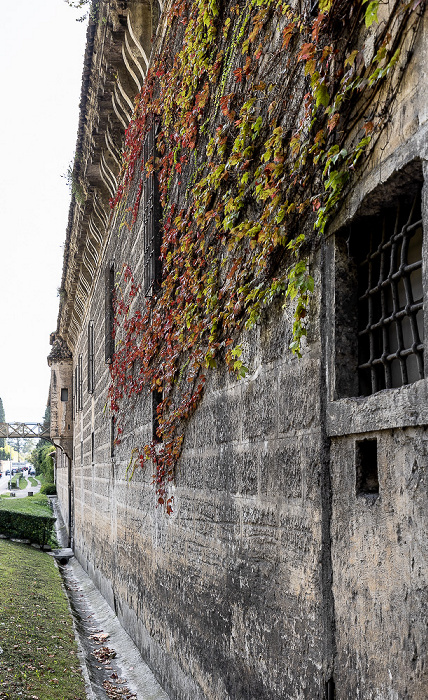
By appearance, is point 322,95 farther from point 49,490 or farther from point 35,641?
point 49,490

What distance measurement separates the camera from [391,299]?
250cm

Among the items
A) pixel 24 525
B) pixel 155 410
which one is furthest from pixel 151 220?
pixel 24 525

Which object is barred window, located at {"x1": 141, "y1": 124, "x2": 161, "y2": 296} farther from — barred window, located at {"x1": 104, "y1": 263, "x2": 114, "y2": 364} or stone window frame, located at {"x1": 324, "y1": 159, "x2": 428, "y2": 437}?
stone window frame, located at {"x1": 324, "y1": 159, "x2": 428, "y2": 437}

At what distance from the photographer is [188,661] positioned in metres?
4.92

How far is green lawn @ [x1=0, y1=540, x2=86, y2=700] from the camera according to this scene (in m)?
5.36

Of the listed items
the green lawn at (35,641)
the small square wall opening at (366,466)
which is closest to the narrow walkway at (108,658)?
the green lawn at (35,641)

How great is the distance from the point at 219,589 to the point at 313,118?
284cm

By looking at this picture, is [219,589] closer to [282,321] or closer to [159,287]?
[282,321]

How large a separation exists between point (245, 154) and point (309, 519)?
6.62ft

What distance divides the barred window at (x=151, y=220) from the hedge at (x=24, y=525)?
12.2m

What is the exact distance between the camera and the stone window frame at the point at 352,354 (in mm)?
2057

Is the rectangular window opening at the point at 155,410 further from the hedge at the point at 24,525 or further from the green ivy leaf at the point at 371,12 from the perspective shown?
the hedge at the point at 24,525

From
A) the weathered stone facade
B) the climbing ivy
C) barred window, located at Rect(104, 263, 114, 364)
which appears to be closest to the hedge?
barred window, located at Rect(104, 263, 114, 364)

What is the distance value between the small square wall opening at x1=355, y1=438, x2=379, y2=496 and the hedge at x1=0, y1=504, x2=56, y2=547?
639 inches
